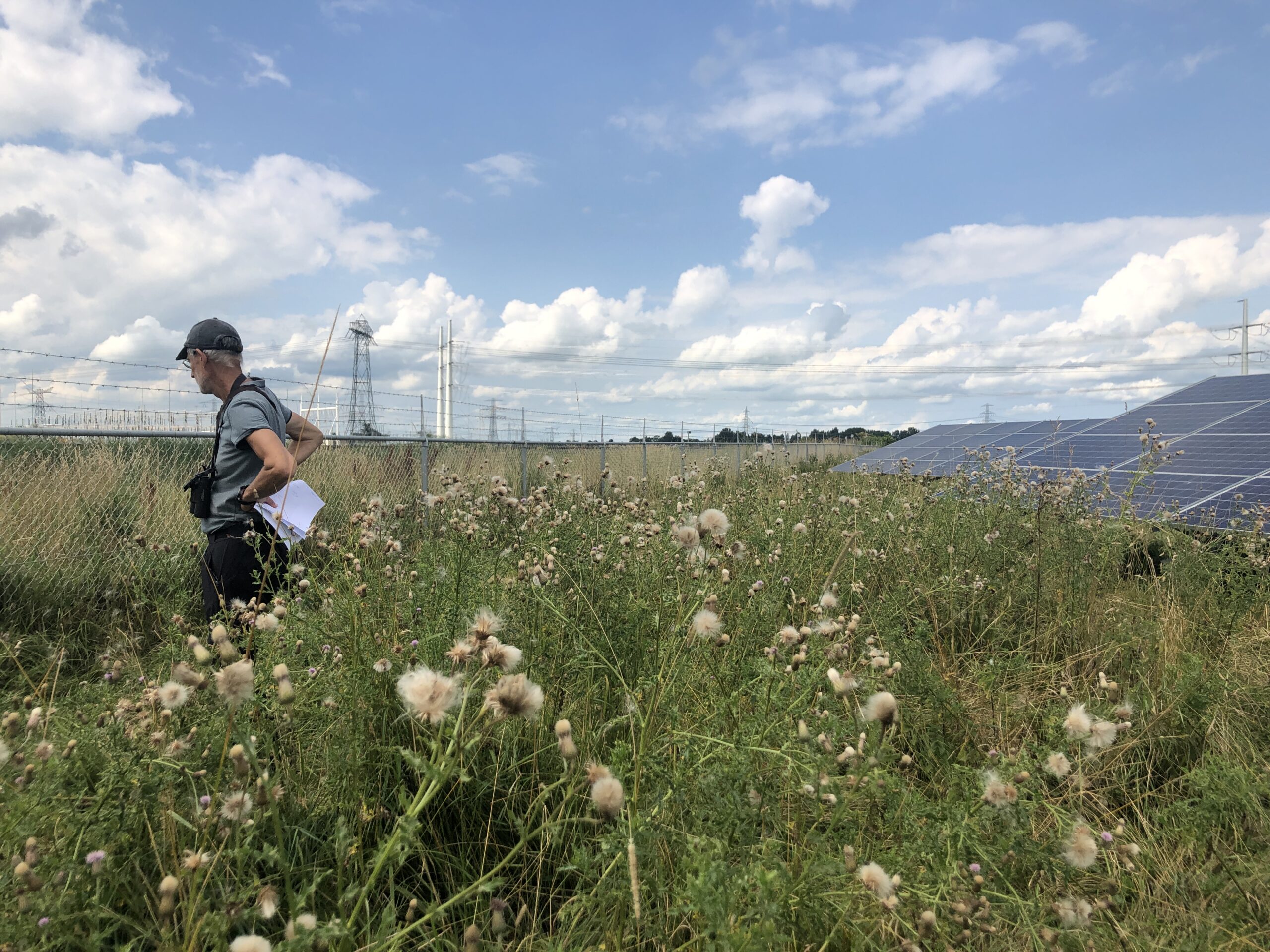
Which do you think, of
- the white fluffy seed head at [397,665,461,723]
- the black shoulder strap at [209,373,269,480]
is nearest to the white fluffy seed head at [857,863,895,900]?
the white fluffy seed head at [397,665,461,723]

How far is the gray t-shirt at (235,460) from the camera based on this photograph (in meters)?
3.08

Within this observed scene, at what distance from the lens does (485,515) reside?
3801mm

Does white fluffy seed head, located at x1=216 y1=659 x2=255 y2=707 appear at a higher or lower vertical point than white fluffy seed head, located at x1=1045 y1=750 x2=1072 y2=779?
higher

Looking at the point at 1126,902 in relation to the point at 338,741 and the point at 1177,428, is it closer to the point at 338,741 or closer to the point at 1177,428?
the point at 338,741

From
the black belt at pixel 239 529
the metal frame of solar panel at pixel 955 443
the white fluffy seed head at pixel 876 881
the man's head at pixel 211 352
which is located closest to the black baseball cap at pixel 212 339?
the man's head at pixel 211 352

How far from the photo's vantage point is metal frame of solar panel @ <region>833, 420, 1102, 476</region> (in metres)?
11.5

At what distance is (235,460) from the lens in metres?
3.13

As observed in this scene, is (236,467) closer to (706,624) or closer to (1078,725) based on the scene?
(706,624)

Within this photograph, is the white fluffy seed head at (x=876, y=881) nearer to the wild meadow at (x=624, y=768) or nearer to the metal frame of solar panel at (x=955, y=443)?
the wild meadow at (x=624, y=768)

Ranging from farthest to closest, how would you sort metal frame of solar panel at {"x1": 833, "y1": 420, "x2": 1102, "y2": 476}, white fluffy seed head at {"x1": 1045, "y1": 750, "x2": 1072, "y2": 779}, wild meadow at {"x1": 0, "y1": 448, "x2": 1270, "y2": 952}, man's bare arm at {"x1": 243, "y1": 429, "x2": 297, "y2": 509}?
metal frame of solar panel at {"x1": 833, "y1": 420, "x2": 1102, "y2": 476}
man's bare arm at {"x1": 243, "y1": 429, "x2": 297, "y2": 509}
white fluffy seed head at {"x1": 1045, "y1": 750, "x2": 1072, "y2": 779}
wild meadow at {"x1": 0, "y1": 448, "x2": 1270, "y2": 952}

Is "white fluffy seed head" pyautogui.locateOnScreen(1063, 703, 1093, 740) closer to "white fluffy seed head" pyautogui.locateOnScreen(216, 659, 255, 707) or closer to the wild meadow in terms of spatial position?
the wild meadow

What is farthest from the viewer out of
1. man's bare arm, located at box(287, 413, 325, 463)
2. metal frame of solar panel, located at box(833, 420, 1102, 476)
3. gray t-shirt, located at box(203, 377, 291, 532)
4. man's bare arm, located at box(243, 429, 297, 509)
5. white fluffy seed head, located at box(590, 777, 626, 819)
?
metal frame of solar panel, located at box(833, 420, 1102, 476)

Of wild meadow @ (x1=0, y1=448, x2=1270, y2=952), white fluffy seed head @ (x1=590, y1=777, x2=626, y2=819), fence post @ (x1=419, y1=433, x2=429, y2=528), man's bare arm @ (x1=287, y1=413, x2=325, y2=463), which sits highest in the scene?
man's bare arm @ (x1=287, y1=413, x2=325, y2=463)

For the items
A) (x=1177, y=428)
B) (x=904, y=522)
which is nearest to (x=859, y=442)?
(x=1177, y=428)
